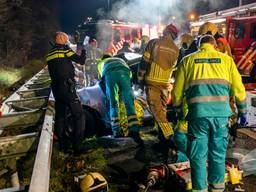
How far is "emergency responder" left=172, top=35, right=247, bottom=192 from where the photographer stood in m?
3.32

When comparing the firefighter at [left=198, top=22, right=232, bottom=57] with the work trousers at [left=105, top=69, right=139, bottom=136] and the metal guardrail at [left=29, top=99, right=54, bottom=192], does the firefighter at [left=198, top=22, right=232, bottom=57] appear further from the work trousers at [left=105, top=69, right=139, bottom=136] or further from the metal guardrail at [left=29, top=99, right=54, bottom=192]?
the metal guardrail at [left=29, top=99, right=54, bottom=192]

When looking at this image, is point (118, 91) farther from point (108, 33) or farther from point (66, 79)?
point (108, 33)

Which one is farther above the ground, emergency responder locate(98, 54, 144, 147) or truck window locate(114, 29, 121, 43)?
truck window locate(114, 29, 121, 43)

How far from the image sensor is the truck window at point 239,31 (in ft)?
41.0

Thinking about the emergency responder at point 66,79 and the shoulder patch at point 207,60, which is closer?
the shoulder patch at point 207,60

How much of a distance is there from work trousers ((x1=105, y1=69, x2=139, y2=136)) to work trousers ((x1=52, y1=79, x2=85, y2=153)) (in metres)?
0.67

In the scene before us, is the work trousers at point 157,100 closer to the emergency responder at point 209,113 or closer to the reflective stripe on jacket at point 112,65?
the reflective stripe on jacket at point 112,65

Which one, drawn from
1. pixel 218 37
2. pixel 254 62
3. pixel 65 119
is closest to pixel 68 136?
pixel 65 119

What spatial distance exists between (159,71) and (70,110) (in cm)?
154

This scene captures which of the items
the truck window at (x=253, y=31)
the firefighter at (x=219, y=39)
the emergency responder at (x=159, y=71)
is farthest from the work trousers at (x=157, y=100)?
the truck window at (x=253, y=31)

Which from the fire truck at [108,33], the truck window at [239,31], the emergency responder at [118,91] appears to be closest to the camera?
the emergency responder at [118,91]

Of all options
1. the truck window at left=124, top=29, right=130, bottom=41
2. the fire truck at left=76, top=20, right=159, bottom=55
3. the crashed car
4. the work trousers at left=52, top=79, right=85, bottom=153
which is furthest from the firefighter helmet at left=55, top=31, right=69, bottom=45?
the truck window at left=124, top=29, right=130, bottom=41

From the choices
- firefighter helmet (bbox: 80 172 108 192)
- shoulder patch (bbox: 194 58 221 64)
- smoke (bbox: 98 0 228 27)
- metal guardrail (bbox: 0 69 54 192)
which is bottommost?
firefighter helmet (bbox: 80 172 108 192)

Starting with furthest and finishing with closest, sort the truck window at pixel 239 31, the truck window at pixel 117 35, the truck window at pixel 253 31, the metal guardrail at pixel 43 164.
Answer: the truck window at pixel 117 35 → the truck window at pixel 239 31 → the truck window at pixel 253 31 → the metal guardrail at pixel 43 164
